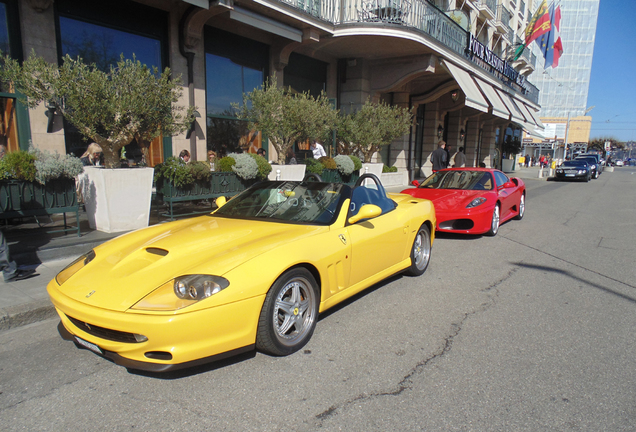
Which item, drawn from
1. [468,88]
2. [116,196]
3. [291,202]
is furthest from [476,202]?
[468,88]

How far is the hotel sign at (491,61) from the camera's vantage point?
19.4 m

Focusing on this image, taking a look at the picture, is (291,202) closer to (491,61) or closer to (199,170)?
(199,170)

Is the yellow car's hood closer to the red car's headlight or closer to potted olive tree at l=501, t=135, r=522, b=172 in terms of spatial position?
the red car's headlight

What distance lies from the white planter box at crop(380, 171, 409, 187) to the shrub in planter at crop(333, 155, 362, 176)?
2823 mm

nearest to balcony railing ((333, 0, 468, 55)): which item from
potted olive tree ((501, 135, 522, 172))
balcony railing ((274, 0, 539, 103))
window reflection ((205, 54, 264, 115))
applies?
balcony railing ((274, 0, 539, 103))

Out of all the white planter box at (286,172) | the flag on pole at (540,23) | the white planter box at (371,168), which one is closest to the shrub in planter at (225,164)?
the white planter box at (286,172)

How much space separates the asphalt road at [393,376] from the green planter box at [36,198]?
3.10 metres

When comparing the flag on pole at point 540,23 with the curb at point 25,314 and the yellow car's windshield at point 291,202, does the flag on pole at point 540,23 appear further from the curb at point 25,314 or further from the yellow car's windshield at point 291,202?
the curb at point 25,314

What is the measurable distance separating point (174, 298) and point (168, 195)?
235 inches

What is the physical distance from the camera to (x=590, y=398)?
272 cm

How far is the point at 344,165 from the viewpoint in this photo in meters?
12.8

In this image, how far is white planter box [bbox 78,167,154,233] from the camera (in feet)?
22.9

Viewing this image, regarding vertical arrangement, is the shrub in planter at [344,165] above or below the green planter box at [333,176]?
above

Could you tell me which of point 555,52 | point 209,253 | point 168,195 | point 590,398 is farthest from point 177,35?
point 555,52
